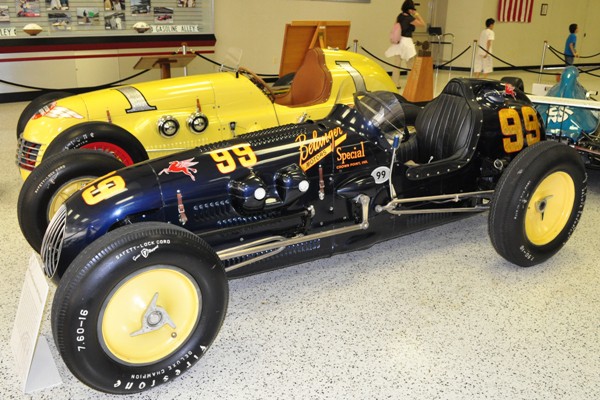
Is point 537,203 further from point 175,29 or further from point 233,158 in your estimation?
point 175,29

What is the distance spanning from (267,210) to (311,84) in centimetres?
313

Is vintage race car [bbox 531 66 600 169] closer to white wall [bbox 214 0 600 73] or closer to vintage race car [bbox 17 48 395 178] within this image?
vintage race car [bbox 17 48 395 178]

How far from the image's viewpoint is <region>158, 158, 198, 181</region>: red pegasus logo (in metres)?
3.02

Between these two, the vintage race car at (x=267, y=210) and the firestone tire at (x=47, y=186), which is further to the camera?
the firestone tire at (x=47, y=186)

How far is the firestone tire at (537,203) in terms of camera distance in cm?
350

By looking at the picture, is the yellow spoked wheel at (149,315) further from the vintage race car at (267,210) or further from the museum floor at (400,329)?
the museum floor at (400,329)

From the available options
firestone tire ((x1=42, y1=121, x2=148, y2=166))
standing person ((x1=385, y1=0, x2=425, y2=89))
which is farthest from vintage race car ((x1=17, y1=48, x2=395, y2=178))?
standing person ((x1=385, y1=0, x2=425, y2=89))

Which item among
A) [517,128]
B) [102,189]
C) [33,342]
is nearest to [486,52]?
[517,128]

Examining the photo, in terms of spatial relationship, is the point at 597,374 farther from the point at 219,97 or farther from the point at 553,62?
the point at 553,62

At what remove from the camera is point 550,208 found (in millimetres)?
3838

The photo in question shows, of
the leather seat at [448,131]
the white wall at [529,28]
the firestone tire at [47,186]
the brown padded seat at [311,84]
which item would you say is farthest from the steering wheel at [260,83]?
the white wall at [529,28]

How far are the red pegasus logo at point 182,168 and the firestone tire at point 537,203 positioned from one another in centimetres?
194

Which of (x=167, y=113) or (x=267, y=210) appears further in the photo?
(x=167, y=113)

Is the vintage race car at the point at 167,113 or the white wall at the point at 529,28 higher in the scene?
the white wall at the point at 529,28
